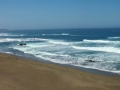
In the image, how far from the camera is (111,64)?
22.6 meters

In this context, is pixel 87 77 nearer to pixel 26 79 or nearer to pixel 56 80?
pixel 56 80

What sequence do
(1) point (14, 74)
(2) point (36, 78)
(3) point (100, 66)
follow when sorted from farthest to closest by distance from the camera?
(3) point (100, 66)
(1) point (14, 74)
(2) point (36, 78)

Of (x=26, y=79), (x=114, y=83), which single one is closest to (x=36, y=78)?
(x=26, y=79)

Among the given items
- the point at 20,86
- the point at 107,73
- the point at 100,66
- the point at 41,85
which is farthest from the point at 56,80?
the point at 100,66

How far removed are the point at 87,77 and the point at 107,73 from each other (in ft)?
9.02

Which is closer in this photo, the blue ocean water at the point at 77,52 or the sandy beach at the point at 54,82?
the sandy beach at the point at 54,82

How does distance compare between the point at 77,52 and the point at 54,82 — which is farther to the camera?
the point at 77,52

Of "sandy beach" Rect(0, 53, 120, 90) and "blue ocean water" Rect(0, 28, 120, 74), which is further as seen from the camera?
"blue ocean water" Rect(0, 28, 120, 74)

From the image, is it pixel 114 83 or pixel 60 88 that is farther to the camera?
pixel 114 83

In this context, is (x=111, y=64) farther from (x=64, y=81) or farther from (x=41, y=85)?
(x=41, y=85)

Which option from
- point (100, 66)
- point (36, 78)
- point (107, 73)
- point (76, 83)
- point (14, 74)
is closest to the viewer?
point (76, 83)

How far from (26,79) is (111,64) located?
10537 mm

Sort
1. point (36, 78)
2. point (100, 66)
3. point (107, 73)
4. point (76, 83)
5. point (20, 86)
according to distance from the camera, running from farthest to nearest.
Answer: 1. point (100, 66)
2. point (107, 73)
3. point (36, 78)
4. point (76, 83)
5. point (20, 86)

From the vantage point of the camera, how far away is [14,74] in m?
16.7
